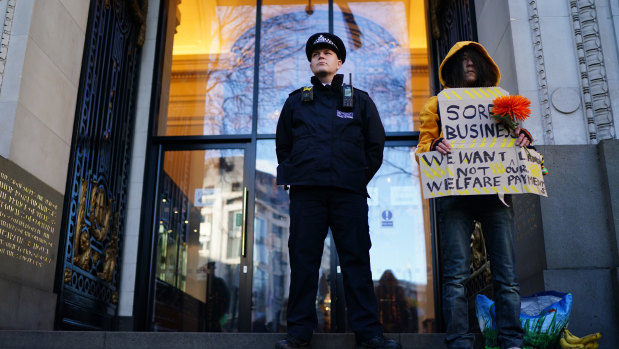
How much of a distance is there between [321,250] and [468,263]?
1081 millimetres

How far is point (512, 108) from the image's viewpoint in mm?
4555

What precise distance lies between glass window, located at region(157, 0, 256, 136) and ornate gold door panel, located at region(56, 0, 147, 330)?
674 millimetres

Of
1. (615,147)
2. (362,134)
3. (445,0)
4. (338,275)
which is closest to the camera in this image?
(362,134)

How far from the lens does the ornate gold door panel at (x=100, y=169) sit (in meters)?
7.63

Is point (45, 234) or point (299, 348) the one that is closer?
point (299, 348)

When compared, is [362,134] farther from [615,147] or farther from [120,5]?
[120,5]

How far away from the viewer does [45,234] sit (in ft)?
22.3

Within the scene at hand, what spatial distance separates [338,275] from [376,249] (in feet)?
2.34

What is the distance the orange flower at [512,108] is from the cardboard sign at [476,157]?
0.15 metres

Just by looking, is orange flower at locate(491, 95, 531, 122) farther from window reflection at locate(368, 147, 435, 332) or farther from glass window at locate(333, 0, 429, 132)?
glass window at locate(333, 0, 429, 132)

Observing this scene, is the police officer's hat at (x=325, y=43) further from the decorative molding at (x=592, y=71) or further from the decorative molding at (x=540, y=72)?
the decorative molding at (x=592, y=71)

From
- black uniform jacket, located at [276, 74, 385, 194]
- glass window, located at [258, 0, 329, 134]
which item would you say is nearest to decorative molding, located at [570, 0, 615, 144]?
black uniform jacket, located at [276, 74, 385, 194]

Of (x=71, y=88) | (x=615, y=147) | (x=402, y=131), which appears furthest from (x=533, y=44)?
(x=71, y=88)

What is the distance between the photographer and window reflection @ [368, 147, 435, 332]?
9.35 m
